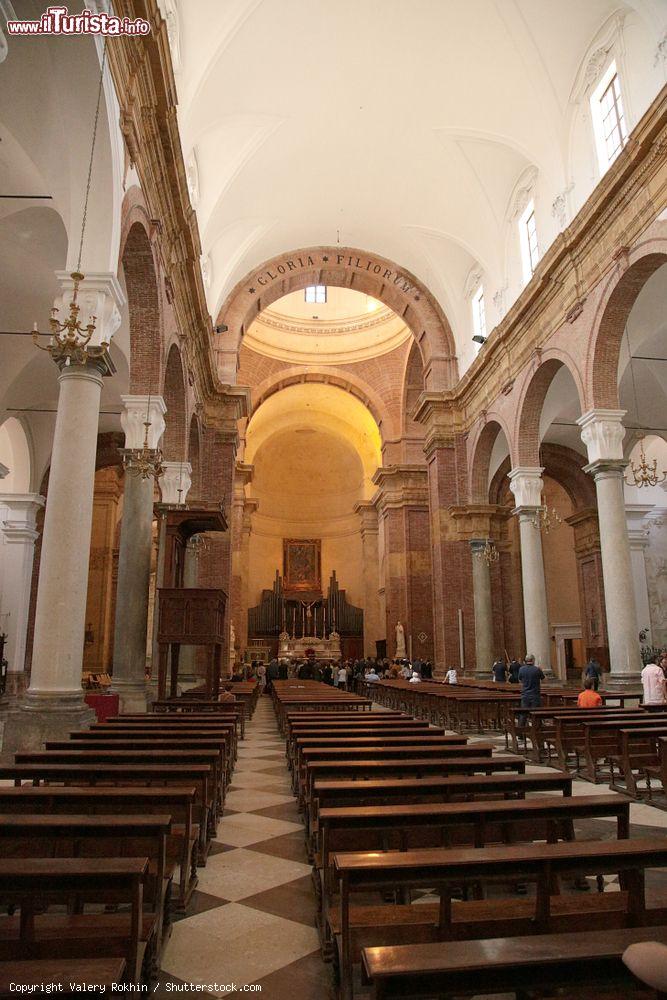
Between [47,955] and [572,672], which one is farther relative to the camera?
[572,672]

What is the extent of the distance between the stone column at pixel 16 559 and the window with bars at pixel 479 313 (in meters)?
13.8

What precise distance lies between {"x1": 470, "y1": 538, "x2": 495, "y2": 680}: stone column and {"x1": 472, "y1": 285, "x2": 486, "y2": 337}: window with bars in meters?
6.64

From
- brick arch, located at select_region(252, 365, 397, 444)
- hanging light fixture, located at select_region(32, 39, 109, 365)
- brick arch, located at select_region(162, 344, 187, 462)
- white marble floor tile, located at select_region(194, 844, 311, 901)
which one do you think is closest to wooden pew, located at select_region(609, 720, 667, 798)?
white marble floor tile, located at select_region(194, 844, 311, 901)

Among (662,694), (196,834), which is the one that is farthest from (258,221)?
(196,834)

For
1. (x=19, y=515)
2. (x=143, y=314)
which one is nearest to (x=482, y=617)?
(x=143, y=314)

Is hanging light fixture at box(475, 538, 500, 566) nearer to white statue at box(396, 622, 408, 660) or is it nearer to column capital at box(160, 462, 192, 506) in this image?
white statue at box(396, 622, 408, 660)

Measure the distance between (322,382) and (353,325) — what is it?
300 cm

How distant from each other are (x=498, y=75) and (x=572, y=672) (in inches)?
806

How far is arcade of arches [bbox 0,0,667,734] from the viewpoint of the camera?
8.83 m

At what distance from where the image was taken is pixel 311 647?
111 ft

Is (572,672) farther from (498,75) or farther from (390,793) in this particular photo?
(390,793)

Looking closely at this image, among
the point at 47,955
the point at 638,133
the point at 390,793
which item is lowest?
the point at 47,955

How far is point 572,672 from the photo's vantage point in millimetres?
26422

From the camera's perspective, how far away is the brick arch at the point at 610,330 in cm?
1223
